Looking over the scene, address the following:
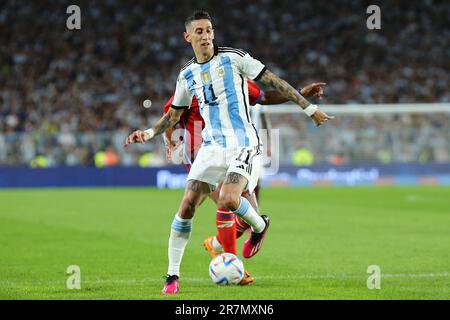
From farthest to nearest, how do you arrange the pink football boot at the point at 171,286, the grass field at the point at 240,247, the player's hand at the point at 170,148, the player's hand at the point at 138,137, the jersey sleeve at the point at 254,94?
the player's hand at the point at 170,148 < the jersey sleeve at the point at 254,94 < the player's hand at the point at 138,137 < the grass field at the point at 240,247 < the pink football boot at the point at 171,286

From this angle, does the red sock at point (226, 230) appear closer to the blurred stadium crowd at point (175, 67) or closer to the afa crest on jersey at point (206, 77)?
the afa crest on jersey at point (206, 77)

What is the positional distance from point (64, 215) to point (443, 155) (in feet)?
55.8

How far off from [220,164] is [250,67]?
2.91 ft

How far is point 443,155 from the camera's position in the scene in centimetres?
3100

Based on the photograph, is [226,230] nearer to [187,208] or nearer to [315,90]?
[187,208]

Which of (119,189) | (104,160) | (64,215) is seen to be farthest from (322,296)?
(104,160)

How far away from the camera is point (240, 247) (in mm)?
11656

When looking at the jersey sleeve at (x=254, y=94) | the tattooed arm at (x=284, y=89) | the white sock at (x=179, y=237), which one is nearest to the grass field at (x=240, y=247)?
the white sock at (x=179, y=237)

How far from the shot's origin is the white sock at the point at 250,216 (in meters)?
8.25

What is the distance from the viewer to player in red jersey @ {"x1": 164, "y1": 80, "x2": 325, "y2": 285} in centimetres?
856

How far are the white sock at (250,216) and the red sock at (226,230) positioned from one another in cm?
19

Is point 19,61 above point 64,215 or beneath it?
above
